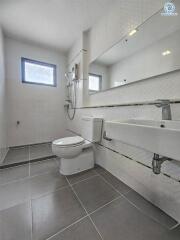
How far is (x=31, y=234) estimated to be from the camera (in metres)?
0.82

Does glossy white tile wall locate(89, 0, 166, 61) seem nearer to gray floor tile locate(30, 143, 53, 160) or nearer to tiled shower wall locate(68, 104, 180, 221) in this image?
tiled shower wall locate(68, 104, 180, 221)

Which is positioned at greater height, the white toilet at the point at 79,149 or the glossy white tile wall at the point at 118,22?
the glossy white tile wall at the point at 118,22

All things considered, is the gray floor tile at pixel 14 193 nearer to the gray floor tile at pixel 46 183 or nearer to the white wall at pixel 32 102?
the gray floor tile at pixel 46 183

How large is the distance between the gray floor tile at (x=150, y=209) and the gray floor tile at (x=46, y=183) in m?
0.74

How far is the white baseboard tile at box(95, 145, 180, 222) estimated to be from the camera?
0.95 m

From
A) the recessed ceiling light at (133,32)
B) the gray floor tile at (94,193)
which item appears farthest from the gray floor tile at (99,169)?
the recessed ceiling light at (133,32)

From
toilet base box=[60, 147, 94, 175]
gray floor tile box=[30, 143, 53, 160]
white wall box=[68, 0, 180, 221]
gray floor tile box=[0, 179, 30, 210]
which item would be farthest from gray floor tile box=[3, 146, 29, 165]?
white wall box=[68, 0, 180, 221]

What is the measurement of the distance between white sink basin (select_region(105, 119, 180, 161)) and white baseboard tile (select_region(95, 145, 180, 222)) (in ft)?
1.72

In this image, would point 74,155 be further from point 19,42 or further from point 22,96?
point 19,42

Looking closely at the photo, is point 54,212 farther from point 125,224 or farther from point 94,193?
point 125,224

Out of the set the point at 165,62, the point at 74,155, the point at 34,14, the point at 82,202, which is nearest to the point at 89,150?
the point at 74,155

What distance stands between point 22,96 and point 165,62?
101 inches

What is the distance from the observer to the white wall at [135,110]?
3.18 feet

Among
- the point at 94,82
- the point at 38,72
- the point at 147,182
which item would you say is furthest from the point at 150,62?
the point at 38,72
